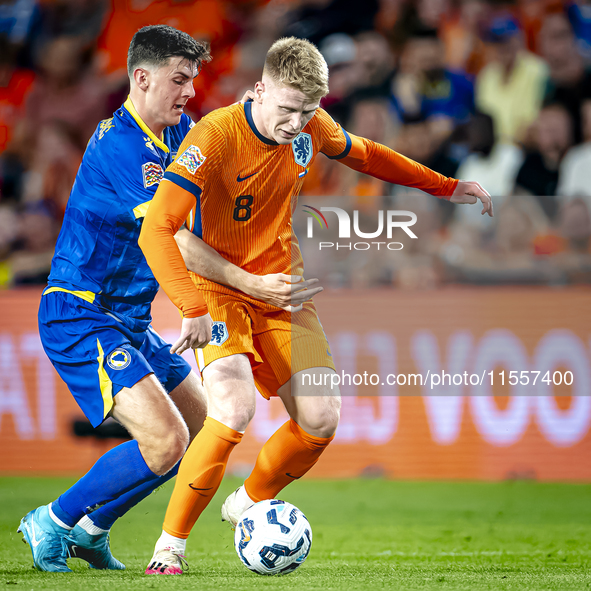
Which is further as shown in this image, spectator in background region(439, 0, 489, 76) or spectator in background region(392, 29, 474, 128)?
spectator in background region(439, 0, 489, 76)

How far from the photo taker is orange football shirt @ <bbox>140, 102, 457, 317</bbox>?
3502 millimetres

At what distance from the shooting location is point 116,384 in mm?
3721

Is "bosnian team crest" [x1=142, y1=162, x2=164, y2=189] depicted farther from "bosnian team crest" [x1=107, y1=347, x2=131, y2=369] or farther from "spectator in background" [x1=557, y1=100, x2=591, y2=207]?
"spectator in background" [x1=557, y1=100, x2=591, y2=207]

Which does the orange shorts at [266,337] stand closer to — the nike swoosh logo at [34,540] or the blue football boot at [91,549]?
the blue football boot at [91,549]

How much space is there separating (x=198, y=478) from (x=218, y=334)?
64cm

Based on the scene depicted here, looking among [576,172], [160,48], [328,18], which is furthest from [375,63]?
[160,48]

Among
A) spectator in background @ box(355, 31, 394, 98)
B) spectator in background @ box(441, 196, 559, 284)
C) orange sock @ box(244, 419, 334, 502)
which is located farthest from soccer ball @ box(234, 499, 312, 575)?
spectator in background @ box(355, 31, 394, 98)

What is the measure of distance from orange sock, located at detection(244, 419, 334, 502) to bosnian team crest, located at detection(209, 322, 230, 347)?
21.3 inches

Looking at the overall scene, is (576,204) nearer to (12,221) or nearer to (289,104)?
(289,104)

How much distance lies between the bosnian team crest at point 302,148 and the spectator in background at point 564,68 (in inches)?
209

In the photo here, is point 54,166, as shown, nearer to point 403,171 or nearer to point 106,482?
point 403,171

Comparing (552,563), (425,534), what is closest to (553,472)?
(425,534)

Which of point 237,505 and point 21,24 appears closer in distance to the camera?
point 237,505

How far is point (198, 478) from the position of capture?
12.2 feet
